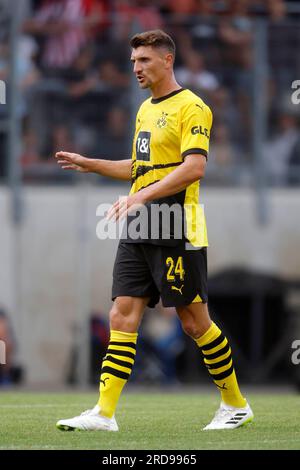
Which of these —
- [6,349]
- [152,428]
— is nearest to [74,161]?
[152,428]

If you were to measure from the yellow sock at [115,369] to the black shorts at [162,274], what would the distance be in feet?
0.89

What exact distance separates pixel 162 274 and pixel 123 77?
902 centimetres

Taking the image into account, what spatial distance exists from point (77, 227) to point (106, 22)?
108 inches

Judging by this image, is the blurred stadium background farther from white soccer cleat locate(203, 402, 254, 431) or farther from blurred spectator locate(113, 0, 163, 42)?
white soccer cleat locate(203, 402, 254, 431)

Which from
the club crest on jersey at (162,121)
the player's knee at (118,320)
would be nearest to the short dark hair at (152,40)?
the club crest on jersey at (162,121)

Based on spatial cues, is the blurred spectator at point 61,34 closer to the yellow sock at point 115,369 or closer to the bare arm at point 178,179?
the bare arm at point 178,179

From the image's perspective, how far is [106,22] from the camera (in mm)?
16156

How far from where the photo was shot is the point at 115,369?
24.4ft

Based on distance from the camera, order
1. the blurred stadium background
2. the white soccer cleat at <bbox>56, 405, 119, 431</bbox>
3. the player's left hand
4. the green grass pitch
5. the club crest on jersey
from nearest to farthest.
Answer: the green grass pitch
the player's left hand
the white soccer cleat at <bbox>56, 405, 119, 431</bbox>
the club crest on jersey
the blurred stadium background

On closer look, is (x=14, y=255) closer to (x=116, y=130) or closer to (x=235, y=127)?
(x=116, y=130)

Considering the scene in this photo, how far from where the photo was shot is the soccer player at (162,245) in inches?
291

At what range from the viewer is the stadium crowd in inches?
633

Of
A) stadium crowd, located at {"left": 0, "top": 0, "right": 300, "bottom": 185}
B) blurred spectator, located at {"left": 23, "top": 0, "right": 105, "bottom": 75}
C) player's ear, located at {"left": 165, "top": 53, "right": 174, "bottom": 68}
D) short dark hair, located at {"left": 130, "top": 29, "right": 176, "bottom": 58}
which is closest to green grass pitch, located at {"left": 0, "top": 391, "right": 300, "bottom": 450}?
player's ear, located at {"left": 165, "top": 53, "right": 174, "bottom": 68}
